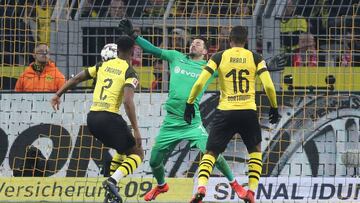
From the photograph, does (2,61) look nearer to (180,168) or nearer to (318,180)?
(180,168)

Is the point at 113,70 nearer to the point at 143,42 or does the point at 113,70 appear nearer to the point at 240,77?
the point at 143,42

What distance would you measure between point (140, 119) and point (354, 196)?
3.22 meters

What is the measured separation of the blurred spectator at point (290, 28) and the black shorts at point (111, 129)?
394 cm

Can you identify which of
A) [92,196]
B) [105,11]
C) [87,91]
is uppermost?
[105,11]

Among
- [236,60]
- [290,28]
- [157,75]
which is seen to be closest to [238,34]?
[236,60]

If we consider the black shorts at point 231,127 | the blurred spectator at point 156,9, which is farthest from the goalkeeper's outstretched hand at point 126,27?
the blurred spectator at point 156,9

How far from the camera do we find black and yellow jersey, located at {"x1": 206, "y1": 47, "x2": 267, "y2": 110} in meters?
13.8

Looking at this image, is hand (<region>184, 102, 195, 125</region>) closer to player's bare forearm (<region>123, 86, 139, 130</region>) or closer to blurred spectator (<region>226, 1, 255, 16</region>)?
player's bare forearm (<region>123, 86, 139, 130</region>)

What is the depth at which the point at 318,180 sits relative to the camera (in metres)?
16.7

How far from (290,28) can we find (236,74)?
4.10 metres

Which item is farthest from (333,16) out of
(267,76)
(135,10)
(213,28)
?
(267,76)

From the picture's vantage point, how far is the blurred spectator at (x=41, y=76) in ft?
58.1

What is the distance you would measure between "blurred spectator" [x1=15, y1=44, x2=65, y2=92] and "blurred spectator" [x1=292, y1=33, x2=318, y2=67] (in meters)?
3.43


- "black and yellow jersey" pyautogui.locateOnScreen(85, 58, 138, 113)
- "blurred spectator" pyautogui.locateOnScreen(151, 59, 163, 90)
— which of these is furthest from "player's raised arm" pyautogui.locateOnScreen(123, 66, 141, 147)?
"blurred spectator" pyautogui.locateOnScreen(151, 59, 163, 90)
